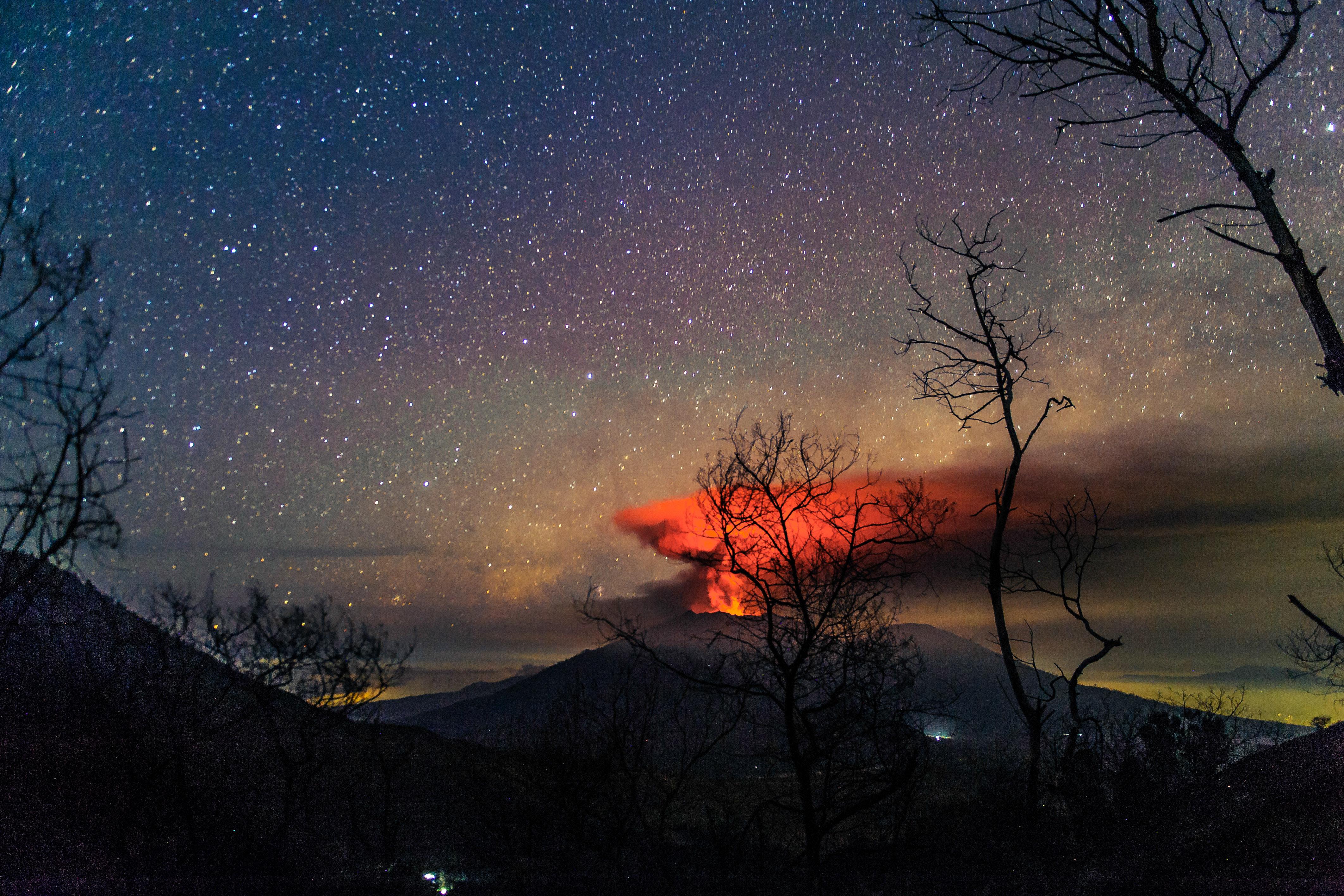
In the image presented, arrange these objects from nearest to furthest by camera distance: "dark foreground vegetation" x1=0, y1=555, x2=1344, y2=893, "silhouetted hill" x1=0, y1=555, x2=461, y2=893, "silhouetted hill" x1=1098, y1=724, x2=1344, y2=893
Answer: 1. "silhouetted hill" x1=1098, y1=724, x2=1344, y2=893
2. "dark foreground vegetation" x1=0, y1=555, x2=1344, y2=893
3. "silhouetted hill" x1=0, y1=555, x2=461, y2=893

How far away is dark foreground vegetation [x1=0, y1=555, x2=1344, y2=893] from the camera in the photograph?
995 centimetres

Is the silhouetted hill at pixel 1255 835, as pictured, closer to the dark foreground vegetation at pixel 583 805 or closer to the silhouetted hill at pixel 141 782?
the dark foreground vegetation at pixel 583 805

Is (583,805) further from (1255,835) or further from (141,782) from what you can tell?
(1255,835)

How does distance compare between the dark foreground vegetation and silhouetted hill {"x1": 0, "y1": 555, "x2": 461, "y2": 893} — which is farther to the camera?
silhouetted hill {"x1": 0, "y1": 555, "x2": 461, "y2": 893}

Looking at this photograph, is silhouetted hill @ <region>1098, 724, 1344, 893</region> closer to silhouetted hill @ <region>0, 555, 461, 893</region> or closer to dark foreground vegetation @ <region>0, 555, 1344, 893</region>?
dark foreground vegetation @ <region>0, 555, 1344, 893</region>

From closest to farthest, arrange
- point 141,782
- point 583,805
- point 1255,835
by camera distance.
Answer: point 1255,835 → point 141,782 → point 583,805

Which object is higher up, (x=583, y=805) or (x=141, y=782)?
(x=141, y=782)

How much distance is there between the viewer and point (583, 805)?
21.7 metres

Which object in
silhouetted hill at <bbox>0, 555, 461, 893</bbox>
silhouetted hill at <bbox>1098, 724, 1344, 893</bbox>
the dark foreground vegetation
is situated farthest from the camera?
silhouetted hill at <bbox>0, 555, 461, 893</bbox>

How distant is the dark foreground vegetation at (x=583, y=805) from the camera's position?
9953 millimetres

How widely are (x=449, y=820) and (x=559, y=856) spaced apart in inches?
1260

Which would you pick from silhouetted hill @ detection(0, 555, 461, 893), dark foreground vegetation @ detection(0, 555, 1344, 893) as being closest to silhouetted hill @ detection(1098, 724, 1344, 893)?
dark foreground vegetation @ detection(0, 555, 1344, 893)

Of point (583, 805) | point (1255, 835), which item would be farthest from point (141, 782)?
point (1255, 835)

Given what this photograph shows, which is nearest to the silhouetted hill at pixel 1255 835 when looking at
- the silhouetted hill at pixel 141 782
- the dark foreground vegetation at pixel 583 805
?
the dark foreground vegetation at pixel 583 805
